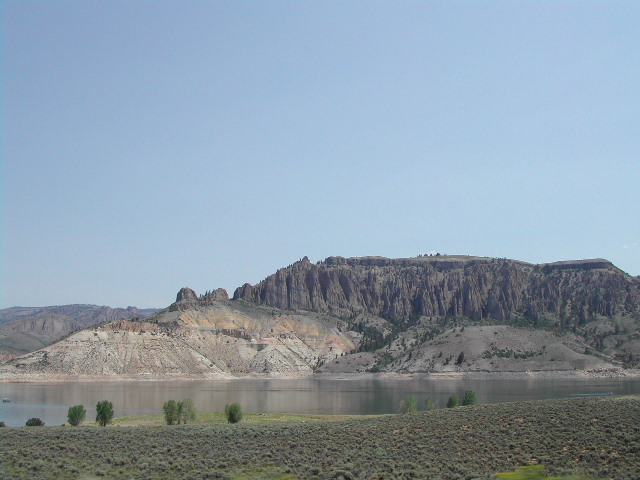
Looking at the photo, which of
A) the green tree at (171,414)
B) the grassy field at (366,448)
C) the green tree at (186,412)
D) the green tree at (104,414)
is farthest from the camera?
the green tree at (186,412)

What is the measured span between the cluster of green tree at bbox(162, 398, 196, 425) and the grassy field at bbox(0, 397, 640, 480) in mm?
23365

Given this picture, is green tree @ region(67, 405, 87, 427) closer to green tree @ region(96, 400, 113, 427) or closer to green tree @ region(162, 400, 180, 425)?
green tree @ region(96, 400, 113, 427)

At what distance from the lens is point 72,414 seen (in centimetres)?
6669

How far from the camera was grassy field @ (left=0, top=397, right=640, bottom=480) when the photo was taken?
29031 millimetres

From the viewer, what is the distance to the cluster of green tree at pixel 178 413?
6838cm

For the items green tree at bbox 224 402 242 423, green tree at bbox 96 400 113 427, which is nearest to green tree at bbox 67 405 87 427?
green tree at bbox 96 400 113 427

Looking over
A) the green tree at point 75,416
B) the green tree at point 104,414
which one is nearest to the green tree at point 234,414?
the green tree at point 104,414

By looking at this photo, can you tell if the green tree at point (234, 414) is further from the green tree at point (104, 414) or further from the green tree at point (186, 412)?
the green tree at point (104, 414)

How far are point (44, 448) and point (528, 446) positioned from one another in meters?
26.9

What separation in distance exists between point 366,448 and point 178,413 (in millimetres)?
38439

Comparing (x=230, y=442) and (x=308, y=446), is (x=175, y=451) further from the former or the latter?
(x=308, y=446)

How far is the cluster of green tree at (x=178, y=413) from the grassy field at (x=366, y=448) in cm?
2336

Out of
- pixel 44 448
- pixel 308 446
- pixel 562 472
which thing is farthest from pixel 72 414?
pixel 562 472

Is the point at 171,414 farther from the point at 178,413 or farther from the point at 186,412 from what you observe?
the point at 186,412
